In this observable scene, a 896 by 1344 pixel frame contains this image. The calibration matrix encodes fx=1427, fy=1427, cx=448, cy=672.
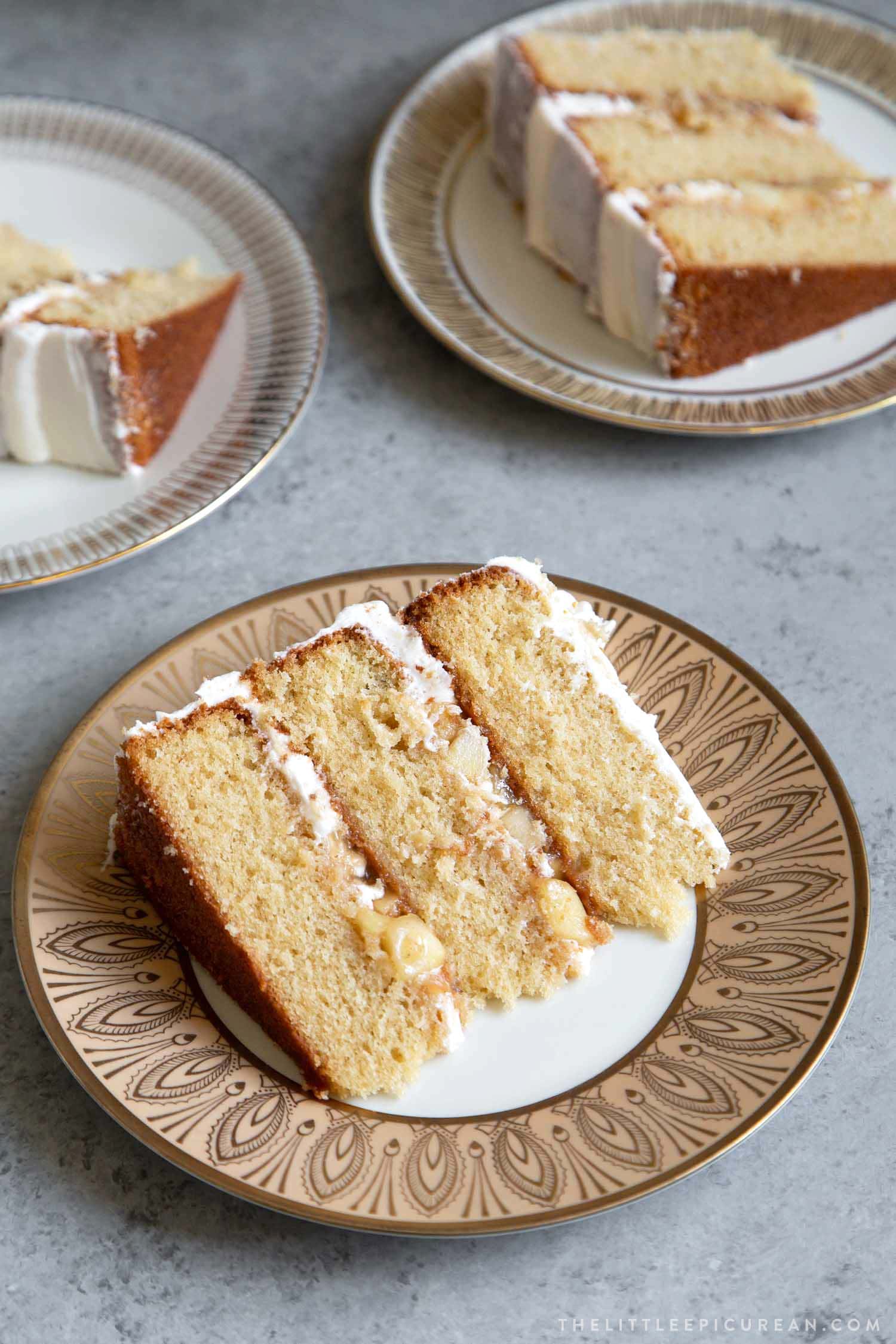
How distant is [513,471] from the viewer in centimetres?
289

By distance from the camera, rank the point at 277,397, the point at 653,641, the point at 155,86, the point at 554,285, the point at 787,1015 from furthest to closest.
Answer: the point at 155,86 < the point at 554,285 < the point at 277,397 < the point at 653,641 < the point at 787,1015

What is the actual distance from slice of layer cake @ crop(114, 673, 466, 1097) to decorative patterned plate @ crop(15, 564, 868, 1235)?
50 millimetres

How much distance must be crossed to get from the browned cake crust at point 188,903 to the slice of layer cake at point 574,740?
37 centimetres

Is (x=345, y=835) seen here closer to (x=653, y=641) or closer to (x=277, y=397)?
(x=653, y=641)

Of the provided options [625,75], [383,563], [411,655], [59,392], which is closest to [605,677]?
[411,655]

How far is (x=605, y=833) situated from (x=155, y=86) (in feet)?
8.13

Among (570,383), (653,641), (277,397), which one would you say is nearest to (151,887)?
(653,641)

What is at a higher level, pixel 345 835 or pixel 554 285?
pixel 554 285

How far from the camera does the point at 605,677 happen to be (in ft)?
7.36

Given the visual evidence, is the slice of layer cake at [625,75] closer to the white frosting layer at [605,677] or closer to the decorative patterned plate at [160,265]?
the decorative patterned plate at [160,265]

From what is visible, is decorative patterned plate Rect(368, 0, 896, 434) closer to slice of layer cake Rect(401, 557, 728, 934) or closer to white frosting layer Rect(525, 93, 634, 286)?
white frosting layer Rect(525, 93, 634, 286)

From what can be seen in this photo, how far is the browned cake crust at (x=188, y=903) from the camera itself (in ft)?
6.36

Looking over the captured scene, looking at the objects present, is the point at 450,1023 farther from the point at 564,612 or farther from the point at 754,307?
the point at 754,307

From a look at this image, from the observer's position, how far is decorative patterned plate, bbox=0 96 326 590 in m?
2.68
